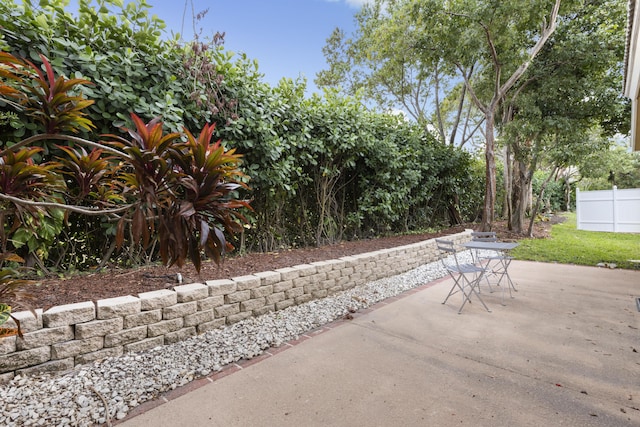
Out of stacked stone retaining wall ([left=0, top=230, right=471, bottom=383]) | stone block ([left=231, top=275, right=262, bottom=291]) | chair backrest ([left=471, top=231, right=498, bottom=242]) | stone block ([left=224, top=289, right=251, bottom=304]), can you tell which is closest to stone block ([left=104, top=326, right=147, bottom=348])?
stacked stone retaining wall ([left=0, top=230, right=471, bottom=383])

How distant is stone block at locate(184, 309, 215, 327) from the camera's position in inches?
102

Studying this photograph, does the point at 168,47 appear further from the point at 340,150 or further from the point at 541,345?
the point at 541,345

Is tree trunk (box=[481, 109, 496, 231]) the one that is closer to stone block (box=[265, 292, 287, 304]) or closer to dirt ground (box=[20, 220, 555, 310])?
dirt ground (box=[20, 220, 555, 310])

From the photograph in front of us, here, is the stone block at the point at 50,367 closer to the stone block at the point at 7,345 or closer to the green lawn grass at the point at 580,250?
the stone block at the point at 7,345

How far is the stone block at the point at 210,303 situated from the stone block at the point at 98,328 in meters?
0.59

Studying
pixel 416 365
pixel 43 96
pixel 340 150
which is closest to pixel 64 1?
pixel 43 96

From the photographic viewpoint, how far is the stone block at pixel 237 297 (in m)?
2.87

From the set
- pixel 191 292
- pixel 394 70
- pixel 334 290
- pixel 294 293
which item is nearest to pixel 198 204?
pixel 191 292

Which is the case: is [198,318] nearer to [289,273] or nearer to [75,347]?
[75,347]

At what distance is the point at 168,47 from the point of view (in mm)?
3322

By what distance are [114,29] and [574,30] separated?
9940 mm

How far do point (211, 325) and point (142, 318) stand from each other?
0.59m

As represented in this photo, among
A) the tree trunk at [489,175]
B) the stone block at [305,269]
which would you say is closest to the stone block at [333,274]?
the stone block at [305,269]

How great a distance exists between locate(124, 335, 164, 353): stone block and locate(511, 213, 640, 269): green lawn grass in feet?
22.4
